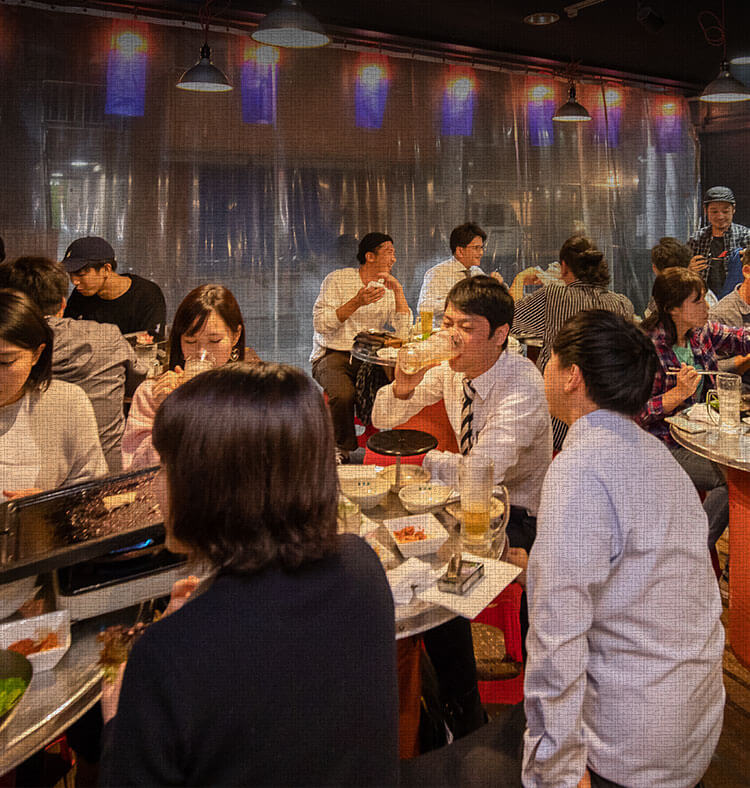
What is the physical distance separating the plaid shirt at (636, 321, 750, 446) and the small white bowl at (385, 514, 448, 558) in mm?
1367

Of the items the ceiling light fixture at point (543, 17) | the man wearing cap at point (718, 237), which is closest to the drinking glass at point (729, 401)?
the man wearing cap at point (718, 237)

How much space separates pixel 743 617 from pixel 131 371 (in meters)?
2.73

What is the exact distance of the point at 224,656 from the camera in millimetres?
823

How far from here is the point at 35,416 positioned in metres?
1.95

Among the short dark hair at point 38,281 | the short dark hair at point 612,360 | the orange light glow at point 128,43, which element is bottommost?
the short dark hair at point 612,360

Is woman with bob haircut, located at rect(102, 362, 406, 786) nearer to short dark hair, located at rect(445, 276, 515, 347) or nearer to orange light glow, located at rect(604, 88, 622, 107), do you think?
short dark hair, located at rect(445, 276, 515, 347)

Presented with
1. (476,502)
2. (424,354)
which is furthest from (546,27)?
(476,502)

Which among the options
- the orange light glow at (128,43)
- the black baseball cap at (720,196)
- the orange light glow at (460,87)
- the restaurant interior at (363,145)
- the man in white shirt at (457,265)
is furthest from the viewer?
the orange light glow at (460,87)

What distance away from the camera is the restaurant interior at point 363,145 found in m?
4.79

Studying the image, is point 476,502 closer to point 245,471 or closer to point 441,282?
point 245,471

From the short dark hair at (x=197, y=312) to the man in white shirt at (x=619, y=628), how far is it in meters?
1.50

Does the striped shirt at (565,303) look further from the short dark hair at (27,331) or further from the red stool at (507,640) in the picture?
the short dark hair at (27,331)

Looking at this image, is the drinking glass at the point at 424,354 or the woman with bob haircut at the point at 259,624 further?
the drinking glass at the point at 424,354

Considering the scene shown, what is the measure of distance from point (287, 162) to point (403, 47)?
152 cm
